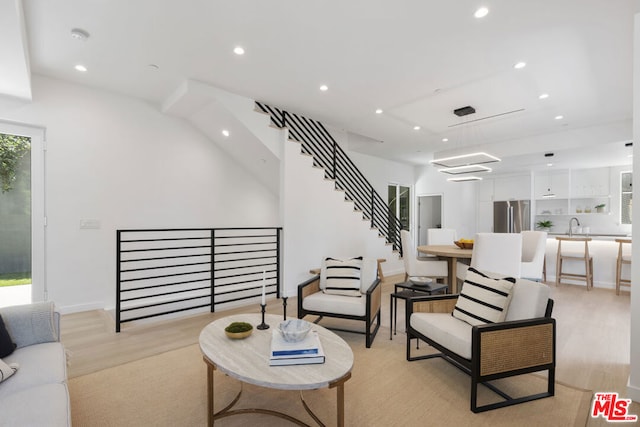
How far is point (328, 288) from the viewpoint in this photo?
11.5 ft

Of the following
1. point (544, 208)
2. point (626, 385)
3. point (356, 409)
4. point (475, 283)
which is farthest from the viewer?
point (544, 208)

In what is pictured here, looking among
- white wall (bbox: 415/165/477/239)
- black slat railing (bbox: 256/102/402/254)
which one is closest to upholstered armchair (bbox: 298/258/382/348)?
black slat railing (bbox: 256/102/402/254)

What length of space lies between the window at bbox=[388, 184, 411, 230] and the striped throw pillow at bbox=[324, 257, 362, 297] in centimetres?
547

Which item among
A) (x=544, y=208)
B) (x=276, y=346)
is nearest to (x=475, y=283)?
(x=276, y=346)

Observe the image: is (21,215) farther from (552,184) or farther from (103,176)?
(552,184)

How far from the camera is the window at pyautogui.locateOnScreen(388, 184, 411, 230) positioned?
8.95 m

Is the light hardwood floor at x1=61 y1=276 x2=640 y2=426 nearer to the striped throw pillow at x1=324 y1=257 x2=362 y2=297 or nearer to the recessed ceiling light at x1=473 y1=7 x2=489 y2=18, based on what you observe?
the striped throw pillow at x1=324 y1=257 x2=362 y2=297

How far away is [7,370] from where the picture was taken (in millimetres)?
1620

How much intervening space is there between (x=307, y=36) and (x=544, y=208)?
7770 mm

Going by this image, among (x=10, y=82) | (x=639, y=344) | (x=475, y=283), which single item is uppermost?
(x=10, y=82)

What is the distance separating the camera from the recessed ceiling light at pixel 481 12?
101 inches

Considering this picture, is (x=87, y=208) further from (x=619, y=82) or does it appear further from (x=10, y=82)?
(x=619, y=82)

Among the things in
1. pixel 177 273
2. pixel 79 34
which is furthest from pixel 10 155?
pixel 177 273
